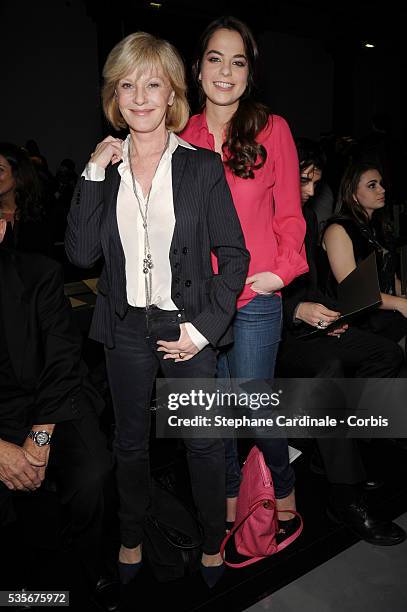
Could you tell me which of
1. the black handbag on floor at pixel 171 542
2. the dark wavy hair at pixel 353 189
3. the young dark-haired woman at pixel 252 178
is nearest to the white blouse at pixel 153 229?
the young dark-haired woman at pixel 252 178

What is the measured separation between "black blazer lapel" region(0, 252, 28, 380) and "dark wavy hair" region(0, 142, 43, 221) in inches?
73.0

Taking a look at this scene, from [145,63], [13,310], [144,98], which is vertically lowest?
[13,310]

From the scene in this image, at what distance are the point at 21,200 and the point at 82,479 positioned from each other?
7.64ft

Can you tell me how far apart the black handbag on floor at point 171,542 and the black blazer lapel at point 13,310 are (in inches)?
32.1

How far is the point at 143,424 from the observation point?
6.09 feet

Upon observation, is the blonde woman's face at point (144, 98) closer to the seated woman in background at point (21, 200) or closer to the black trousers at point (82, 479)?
the black trousers at point (82, 479)

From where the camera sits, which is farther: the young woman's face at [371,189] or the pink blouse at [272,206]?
the young woman's face at [371,189]

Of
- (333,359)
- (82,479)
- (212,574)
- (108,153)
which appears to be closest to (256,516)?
(212,574)

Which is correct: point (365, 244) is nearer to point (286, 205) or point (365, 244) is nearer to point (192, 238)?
point (286, 205)

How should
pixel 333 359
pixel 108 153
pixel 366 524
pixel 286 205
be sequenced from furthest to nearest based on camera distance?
1. pixel 333 359
2. pixel 366 524
3. pixel 286 205
4. pixel 108 153

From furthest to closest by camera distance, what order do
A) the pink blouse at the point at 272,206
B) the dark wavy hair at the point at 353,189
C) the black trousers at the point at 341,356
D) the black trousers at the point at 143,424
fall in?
the dark wavy hair at the point at 353,189
the black trousers at the point at 341,356
the pink blouse at the point at 272,206
the black trousers at the point at 143,424

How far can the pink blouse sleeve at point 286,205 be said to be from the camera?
1879mm

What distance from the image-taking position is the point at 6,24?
883cm

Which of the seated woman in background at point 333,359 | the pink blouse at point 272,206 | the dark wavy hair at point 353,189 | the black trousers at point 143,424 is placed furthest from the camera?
the dark wavy hair at point 353,189
